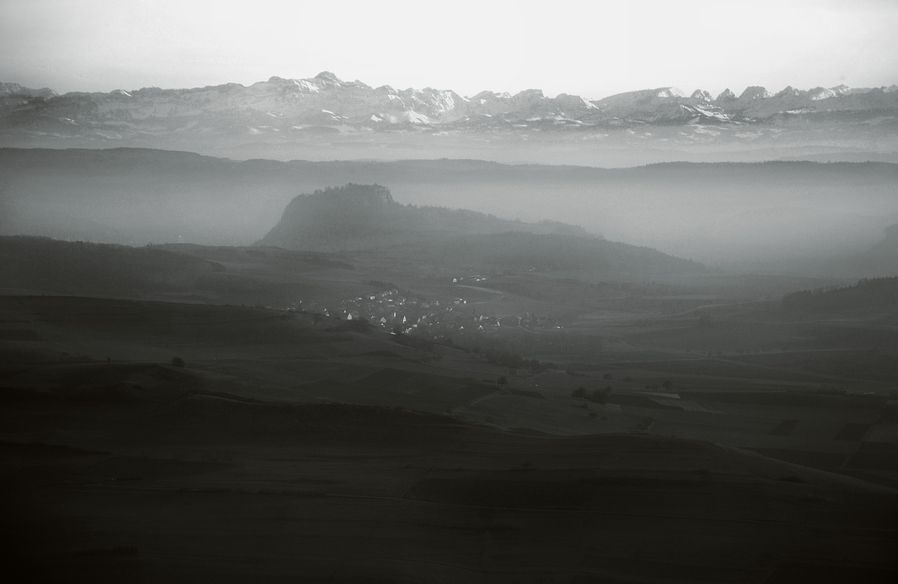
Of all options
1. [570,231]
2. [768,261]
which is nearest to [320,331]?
[570,231]

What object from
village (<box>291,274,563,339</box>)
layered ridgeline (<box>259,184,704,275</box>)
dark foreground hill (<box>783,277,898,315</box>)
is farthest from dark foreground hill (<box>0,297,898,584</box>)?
layered ridgeline (<box>259,184,704,275</box>)

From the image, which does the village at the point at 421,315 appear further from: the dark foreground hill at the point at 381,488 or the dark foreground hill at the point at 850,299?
the dark foreground hill at the point at 381,488

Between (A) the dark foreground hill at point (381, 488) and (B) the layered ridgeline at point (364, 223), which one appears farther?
(B) the layered ridgeline at point (364, 223)

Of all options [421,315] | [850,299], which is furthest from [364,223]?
[850,299]

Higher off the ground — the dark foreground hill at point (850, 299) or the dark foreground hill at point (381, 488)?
the dark foreground hill at point (381, 488)

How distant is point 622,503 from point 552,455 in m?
5.45

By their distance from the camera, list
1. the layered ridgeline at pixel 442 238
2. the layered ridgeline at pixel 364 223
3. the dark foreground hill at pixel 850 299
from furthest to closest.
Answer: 1. the layered ridgeline at pixel 364 223
2. the layered ridgeline at pixel 442 238
3. the dark foreground hill at pixel 850 299

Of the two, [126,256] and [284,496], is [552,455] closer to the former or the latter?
[284,496]

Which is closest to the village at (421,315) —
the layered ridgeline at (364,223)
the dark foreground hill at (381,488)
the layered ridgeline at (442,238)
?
the dark foreground hill at (381,488)

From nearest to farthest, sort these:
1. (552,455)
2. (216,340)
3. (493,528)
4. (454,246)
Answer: (493,528) < (552,455) < (216,340) < (454,246)

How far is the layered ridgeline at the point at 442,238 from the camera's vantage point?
154500mm

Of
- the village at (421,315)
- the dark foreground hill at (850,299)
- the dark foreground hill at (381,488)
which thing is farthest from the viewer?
the dark foreground hill at (850,299)

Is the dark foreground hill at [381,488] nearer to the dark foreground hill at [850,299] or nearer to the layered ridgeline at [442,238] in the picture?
the dark foreground hill at [850,299]

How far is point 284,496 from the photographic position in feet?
118
